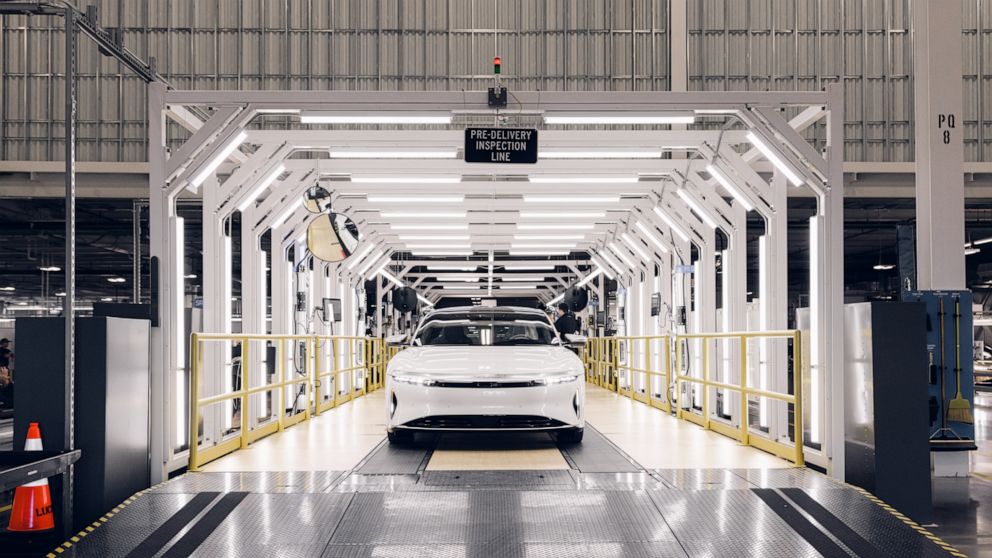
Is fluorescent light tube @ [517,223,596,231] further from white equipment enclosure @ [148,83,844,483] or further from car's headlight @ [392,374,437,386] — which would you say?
Result: car's headlight @ [392,374,437,386]

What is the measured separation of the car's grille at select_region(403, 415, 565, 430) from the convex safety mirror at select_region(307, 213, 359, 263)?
4.18 metres

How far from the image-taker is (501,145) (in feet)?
26.5

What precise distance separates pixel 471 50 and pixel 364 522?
1460cm

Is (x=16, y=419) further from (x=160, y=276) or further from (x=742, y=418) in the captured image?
(x=742, y=418)

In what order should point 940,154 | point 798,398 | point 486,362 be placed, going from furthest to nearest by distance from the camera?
point 940,154 < point 486,362 < point 798,398

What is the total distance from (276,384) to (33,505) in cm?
448

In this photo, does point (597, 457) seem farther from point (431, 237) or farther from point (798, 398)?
point (431, 237)

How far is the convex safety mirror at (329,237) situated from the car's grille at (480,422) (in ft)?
13.7

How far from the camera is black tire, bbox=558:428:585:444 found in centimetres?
863

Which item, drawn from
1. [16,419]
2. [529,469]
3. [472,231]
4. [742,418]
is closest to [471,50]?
[472,231]

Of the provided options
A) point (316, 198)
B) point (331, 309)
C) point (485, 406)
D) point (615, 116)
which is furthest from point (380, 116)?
point (331, 309)

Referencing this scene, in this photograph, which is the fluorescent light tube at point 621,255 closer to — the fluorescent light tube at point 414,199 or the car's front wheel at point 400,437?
the fluorescent light tube at point 414,199

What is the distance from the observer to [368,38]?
61.3ft

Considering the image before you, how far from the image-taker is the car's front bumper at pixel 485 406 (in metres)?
7.92
